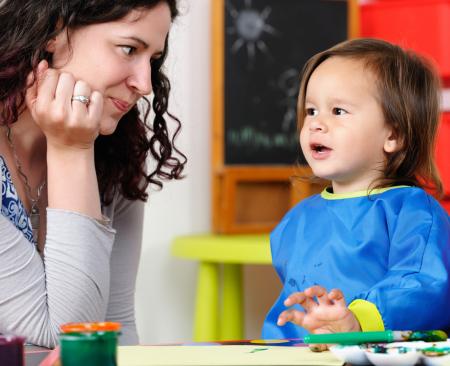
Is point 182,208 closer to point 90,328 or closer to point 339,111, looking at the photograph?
point 339,111

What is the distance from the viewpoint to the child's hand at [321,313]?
3.45 feet

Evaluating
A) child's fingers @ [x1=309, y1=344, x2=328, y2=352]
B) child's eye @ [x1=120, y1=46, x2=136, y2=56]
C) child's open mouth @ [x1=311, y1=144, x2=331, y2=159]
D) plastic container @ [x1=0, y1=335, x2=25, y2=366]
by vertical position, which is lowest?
child's fingers @ [x1=309, y1=344, x2=328, y2=352]

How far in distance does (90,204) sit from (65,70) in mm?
242

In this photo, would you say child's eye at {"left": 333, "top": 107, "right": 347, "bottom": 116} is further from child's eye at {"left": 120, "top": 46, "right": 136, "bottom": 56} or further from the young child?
child's eye at {"left": 120, "top": 46, "right": 136, "bottom": 56}

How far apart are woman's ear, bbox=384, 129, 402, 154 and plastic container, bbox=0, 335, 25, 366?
0.78 meters

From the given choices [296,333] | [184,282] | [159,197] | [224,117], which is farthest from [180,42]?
[296,333]

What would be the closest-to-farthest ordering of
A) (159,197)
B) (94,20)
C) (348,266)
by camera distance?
1. (348,266)
2. (94,20)
3. (159,197)

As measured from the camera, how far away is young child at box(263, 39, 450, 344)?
4.35 ft

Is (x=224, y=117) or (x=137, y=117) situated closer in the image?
(x=137, y=117)

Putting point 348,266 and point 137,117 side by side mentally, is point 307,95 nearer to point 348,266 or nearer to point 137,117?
point 348,266

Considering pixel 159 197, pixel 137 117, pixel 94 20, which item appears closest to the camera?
pixel 94 20

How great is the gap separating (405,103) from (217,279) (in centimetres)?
176

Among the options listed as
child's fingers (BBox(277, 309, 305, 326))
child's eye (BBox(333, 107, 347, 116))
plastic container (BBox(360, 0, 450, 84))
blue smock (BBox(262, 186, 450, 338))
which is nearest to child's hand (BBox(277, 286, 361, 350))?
child's fingers (BBox(277, 309, 305, 326))

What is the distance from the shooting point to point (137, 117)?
1.73 meters
